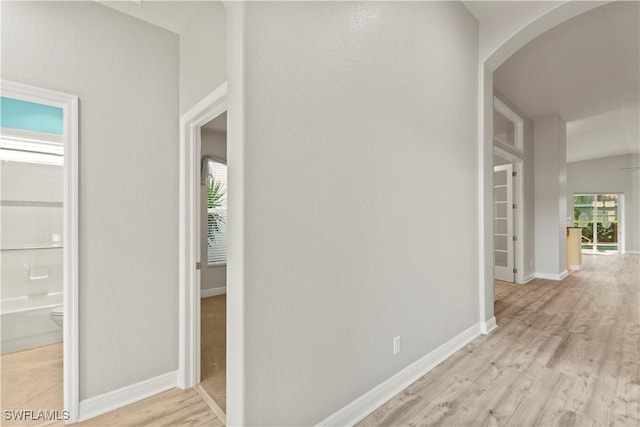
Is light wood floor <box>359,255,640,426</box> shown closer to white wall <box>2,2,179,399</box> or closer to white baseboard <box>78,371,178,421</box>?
white baseboard <box>78,371,178,421</box>

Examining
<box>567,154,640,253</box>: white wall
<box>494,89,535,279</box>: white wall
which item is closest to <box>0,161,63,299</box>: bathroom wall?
<box>494,89,535,279</box>: white wall

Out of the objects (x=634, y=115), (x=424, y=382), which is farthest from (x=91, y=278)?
(x=634, y=115)

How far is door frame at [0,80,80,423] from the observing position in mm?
2031

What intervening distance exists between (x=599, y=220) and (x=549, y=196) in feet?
25.8

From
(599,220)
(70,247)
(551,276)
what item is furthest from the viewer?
(599,220)

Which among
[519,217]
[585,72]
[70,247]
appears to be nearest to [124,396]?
[70,247]

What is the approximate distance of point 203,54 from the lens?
2240 mm

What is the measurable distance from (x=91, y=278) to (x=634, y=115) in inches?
353

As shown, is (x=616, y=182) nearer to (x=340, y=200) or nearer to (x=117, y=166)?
(x=340, y=200)

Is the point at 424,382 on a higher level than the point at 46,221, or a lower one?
lower

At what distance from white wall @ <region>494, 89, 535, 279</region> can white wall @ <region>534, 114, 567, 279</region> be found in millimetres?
118

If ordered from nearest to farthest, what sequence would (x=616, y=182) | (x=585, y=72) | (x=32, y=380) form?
(x=32, y=380), (x=585, y=72), (x=616, y=182)

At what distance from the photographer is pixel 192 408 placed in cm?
217

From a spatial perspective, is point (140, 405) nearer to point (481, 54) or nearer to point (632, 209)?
point (481, 54)
